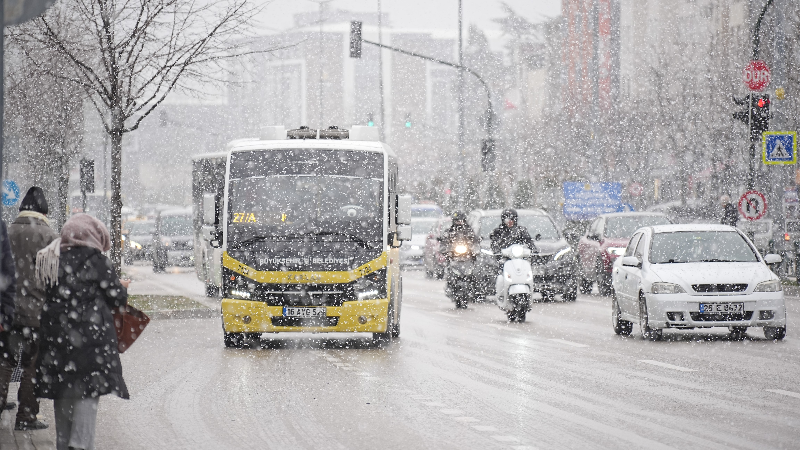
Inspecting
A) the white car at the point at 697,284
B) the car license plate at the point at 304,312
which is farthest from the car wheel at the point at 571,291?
the car license plate at the point at 304,312

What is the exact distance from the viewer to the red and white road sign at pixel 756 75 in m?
29.1

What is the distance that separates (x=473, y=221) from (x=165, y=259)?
63.5 feet

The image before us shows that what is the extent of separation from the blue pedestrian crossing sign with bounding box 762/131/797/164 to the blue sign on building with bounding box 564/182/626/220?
2205cm

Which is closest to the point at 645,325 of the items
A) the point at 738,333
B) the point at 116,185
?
the point at 738,333

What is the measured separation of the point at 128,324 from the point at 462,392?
4573 millimetres

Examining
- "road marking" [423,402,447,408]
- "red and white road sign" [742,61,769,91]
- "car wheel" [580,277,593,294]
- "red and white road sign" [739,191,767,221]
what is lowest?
"car wheel" [580,277,593,294]

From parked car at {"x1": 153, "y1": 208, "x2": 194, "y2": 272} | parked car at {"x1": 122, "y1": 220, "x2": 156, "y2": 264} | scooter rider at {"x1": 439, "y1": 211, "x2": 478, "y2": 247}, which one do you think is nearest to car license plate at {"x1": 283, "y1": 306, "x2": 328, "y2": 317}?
scooter rider at {"x1": 439, "y1": 211, "x2": 478, "y2": 247}

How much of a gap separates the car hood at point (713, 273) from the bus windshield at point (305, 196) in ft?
11.7

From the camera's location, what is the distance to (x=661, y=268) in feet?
58.4

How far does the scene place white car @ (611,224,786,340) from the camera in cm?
1708

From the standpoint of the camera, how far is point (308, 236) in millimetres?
17328

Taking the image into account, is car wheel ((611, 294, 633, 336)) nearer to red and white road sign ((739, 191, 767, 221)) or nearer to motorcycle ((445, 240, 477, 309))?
motorcycle ((445, 240, 477, 309))

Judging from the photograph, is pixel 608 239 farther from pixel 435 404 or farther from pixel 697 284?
pixel 435 404

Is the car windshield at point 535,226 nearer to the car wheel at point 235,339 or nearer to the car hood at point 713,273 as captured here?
the car hood at point 713,273
